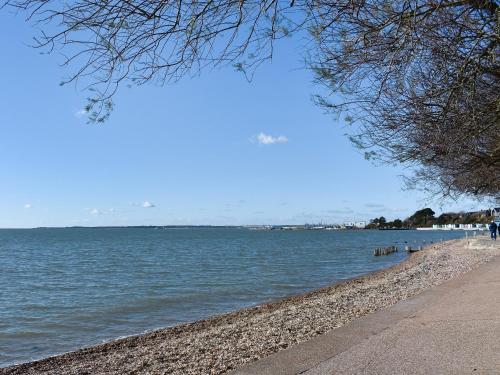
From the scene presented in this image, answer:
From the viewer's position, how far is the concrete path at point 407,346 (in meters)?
6.38

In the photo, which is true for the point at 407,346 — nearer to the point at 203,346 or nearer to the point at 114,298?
the point at 203,346

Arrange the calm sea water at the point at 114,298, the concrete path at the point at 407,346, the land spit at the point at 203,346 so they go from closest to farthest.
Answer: the concrete path at the point at 407,346
the land spit at the point at 203,346
the calm sea water at the point at 114,298

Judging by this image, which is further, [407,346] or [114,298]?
[114,298]

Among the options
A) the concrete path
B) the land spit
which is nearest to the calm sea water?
the land spit

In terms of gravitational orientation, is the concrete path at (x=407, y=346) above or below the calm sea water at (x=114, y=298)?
above

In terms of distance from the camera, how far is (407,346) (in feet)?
24.3

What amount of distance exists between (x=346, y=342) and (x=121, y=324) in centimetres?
1131

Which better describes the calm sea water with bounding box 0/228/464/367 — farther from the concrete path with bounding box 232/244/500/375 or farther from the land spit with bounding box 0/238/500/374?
the concrete path with bounding box 232/244/500/375

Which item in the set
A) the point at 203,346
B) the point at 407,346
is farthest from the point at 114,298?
the point at 407,346

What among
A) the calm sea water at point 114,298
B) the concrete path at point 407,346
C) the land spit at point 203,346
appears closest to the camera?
the concrete path at point 407,346

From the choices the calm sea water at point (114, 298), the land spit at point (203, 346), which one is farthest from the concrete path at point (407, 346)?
the calm sea water at point (114, 298)

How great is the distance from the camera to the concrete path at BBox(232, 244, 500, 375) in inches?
251

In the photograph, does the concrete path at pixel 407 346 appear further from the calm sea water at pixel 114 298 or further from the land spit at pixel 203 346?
the calm sea water at pixel 114 298

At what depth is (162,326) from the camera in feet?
55.5
